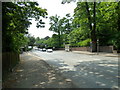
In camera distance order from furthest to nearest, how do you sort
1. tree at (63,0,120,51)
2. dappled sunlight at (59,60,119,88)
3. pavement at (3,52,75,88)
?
tree at (63,0,120,51)
dappled sunlight at (59,60,119,88)
pavement at (3,52,75,88)

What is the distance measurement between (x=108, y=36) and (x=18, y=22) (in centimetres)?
2856

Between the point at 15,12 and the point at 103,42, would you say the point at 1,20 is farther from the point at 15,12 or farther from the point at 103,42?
the point at 103,42

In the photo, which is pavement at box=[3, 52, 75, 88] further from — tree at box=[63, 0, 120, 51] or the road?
tree at box=[63, 0, 120, 51]

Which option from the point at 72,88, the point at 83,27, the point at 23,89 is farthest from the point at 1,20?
the point at 83,27

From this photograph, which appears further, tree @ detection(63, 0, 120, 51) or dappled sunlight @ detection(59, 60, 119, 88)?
tree @ detection(63, 0, 120, 51)

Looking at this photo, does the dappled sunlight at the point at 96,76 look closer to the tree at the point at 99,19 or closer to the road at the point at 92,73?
the road at the point at 92,73

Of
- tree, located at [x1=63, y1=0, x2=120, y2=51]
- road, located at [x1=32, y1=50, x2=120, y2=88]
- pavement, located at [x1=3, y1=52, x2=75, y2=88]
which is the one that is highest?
tree, located at [x1=63, y1=0, x2=120, y2=51]

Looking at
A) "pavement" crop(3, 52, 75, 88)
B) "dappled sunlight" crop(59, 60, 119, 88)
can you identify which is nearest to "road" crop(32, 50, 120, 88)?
"dappled sunlight" crop(59, 60, 119, 88)

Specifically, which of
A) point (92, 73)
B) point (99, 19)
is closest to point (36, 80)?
point (92, 73)

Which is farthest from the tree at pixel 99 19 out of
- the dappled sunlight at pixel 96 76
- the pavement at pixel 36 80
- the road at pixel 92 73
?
the pavement at pixel 36 80

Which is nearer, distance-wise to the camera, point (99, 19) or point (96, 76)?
point (96, 76)

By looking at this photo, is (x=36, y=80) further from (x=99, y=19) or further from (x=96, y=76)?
(x=99, y=19)

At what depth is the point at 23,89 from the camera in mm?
5707

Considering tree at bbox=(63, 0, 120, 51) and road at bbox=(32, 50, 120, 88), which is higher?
tree at bbox=(63, 0, 120, 51)
